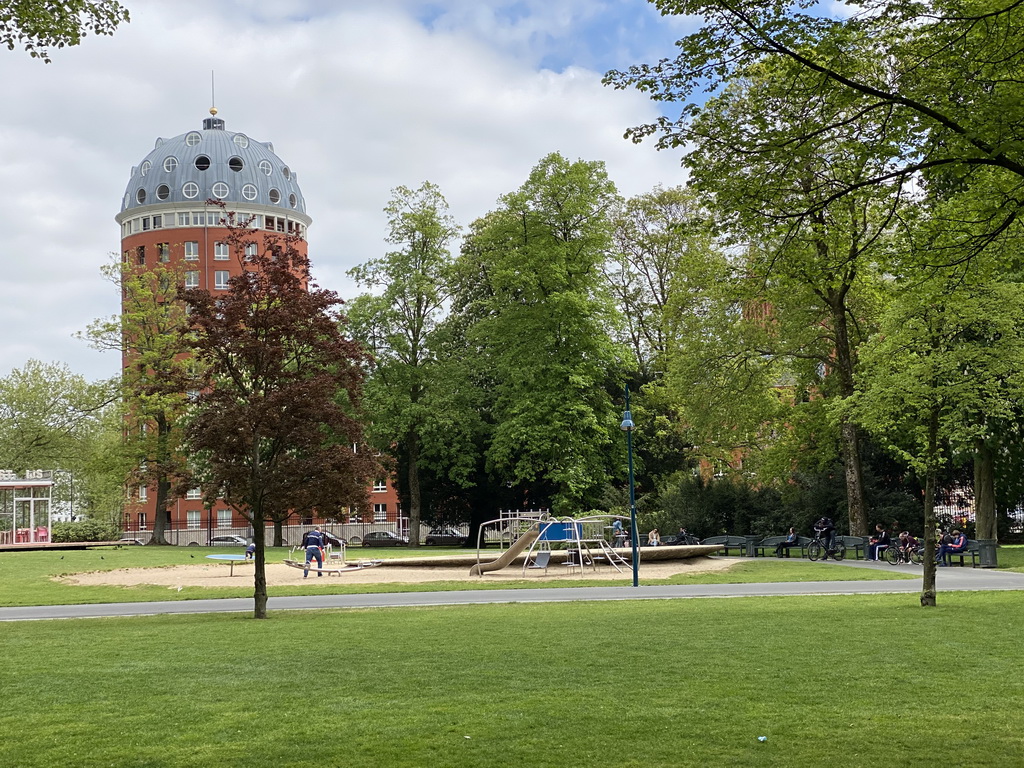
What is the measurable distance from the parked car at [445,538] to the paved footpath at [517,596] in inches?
1395

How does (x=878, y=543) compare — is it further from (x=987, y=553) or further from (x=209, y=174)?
(x=209, y=174)

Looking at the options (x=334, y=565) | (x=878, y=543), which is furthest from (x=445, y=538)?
(x=878, y=543)

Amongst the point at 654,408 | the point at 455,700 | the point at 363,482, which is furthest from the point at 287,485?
the point at 654,408

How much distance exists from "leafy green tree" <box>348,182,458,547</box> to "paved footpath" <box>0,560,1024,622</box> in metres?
31.4

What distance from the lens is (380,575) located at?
32.8 m

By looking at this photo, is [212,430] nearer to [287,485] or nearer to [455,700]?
[287,485]

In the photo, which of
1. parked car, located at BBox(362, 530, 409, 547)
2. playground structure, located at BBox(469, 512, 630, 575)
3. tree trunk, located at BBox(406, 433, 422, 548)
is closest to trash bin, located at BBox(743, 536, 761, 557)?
playground structure, located at BBox(469, 512, 630, 575)

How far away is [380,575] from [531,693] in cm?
2351

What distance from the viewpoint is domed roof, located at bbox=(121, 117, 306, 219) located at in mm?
96812

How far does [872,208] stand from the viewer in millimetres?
12586

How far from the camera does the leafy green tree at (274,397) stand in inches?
738

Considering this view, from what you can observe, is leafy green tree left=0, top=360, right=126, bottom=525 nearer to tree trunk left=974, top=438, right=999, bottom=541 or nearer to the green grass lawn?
tree trunk left=974, top=438, right=999, bottom=541

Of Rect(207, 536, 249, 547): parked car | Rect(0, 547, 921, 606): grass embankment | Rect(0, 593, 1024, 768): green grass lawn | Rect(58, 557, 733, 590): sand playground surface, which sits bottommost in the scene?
Rect(207, 536, 249, 547): parked car

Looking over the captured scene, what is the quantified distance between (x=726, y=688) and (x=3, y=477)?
56408 mm
